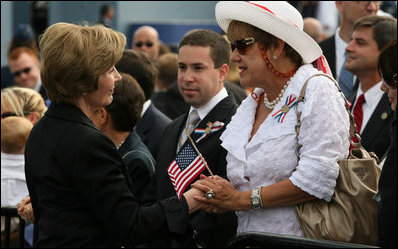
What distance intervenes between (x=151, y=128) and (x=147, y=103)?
270 millimetres

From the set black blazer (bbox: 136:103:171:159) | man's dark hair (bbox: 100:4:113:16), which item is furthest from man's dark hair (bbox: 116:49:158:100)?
man's dark hair (bbox: 100:4:113:16)

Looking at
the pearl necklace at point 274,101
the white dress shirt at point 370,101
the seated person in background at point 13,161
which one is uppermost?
the pearl necklace at point 274,101

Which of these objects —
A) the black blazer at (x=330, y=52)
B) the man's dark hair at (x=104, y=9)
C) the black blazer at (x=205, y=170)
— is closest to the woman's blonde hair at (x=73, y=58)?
the black blazer at (x=205, y=170)

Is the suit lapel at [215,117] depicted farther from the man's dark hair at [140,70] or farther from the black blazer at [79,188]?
the black blazer at [79,188]

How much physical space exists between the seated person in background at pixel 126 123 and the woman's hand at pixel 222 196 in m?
1.26

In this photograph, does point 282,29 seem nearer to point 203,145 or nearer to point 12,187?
point 203,145

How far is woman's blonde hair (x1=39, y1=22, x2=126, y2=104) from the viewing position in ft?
10.2

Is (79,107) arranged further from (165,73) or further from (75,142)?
(165,73)

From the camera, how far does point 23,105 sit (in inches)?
234

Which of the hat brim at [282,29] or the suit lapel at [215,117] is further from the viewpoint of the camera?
the suit lapel at [215,117]

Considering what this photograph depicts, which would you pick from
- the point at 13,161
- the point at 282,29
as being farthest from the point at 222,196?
the point at 13,161

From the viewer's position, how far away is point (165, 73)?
7746 mm

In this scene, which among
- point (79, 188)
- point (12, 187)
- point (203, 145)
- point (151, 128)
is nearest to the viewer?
point (79, 188)

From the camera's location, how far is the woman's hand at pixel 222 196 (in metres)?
3.46
